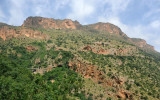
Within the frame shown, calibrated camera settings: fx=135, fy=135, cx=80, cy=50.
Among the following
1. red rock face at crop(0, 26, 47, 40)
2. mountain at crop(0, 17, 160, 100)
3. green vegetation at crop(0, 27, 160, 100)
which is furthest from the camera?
red rock face at crop(0, 26, 47, 40)

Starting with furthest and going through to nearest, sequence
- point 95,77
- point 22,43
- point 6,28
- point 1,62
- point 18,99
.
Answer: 1. point 6,28
2. point 22,43
3. point 95,77
4. point 1,62
5. point 18,99

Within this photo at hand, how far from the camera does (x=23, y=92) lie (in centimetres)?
3822

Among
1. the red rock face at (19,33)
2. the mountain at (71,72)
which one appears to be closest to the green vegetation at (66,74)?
the mountain at (71,72)

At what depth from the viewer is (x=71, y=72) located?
8288 cm

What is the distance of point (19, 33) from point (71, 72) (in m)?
89.3

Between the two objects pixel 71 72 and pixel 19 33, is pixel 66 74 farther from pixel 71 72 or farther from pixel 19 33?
pixel 19 33

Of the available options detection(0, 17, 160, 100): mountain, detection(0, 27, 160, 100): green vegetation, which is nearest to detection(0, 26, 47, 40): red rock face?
detection(0, 17, 160, 100): mountain

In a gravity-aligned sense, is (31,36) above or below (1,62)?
above

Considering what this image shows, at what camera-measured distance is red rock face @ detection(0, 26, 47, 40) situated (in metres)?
140

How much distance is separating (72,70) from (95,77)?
15.5 m

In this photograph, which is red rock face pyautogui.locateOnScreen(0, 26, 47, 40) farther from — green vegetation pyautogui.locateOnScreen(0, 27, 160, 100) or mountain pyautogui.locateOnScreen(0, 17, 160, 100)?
green vegetation pyautogui.locateOnScreen(0, 27, 160, 100)

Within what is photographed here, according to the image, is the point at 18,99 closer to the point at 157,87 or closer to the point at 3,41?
the point at 157,87

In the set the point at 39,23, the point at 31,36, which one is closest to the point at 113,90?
the point at 31,36

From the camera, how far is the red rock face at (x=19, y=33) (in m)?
140
